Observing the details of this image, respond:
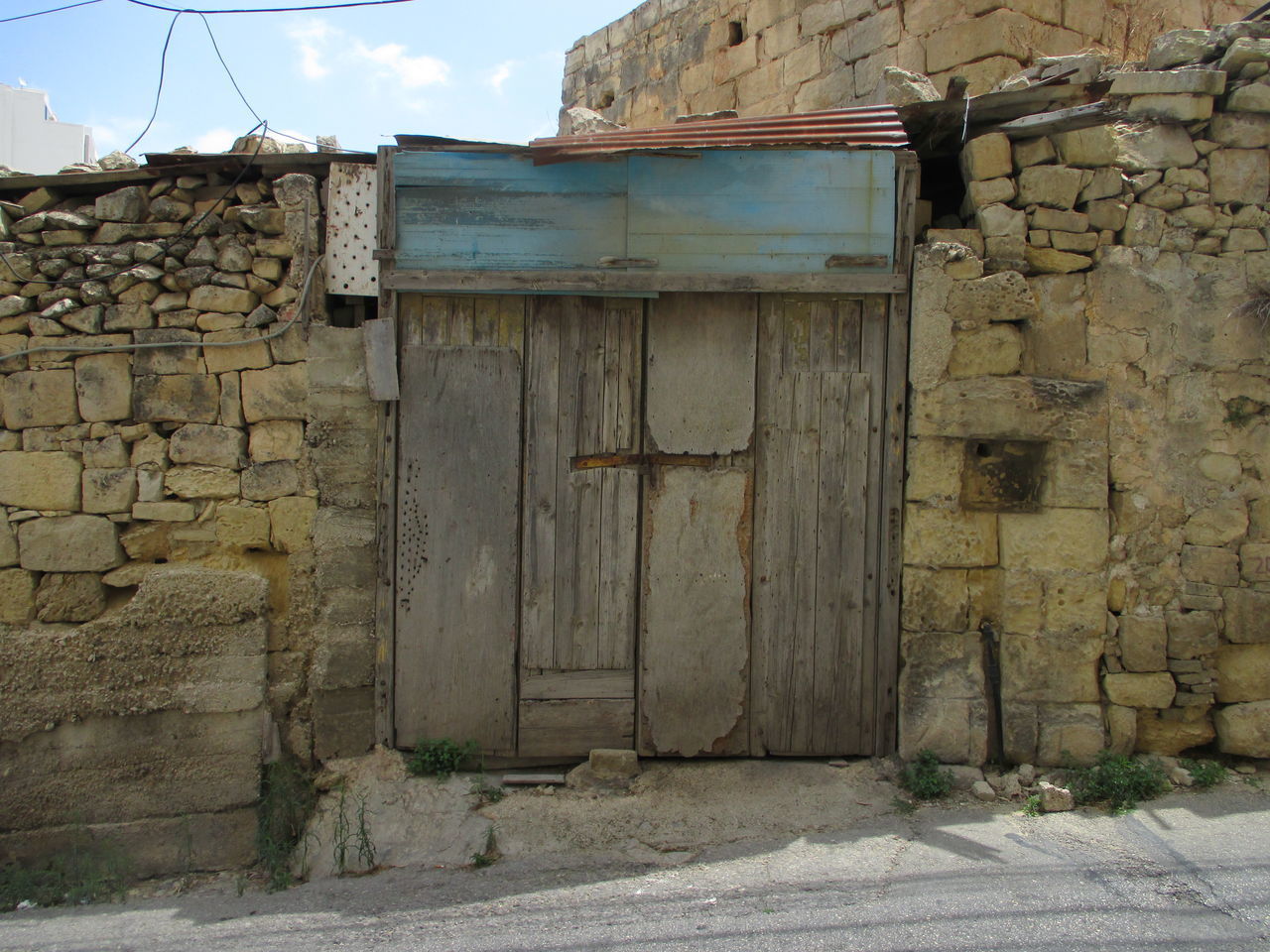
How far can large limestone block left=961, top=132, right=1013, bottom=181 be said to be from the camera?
3926 mm

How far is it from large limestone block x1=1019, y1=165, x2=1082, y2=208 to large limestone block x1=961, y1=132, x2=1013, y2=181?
94mm

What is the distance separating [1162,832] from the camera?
136 inches

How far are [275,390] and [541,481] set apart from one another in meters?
1.23

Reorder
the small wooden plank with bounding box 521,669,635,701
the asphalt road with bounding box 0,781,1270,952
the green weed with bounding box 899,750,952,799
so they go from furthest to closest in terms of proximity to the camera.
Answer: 1. the small wooden plank with bounding box 521,669,635,701
2. the green weed with bounding box 899,750,952,799
3. the asphalt road with bounding box 0,781,1270,952

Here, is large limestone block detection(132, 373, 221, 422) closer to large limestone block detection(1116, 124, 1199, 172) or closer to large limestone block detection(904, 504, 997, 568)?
large limestone block detection(904, 504, 997, 568)

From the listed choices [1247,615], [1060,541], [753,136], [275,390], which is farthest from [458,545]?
[1247,615]

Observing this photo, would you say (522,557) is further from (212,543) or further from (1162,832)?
(1162,832)

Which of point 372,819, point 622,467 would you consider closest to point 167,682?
point 372,819

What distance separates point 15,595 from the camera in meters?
3.95

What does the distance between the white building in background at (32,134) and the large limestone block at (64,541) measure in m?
8.48

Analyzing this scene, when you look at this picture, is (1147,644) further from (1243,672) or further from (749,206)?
(749,206)

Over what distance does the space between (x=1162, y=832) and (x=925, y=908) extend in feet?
3.73

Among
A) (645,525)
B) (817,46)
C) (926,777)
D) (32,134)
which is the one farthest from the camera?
(32,134)

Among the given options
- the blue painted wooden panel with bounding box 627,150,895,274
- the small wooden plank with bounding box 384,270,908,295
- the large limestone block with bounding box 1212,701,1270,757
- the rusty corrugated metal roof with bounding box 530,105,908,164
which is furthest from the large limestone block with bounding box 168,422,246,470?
the large limestone block with bounding box 1212,701,1270,757
